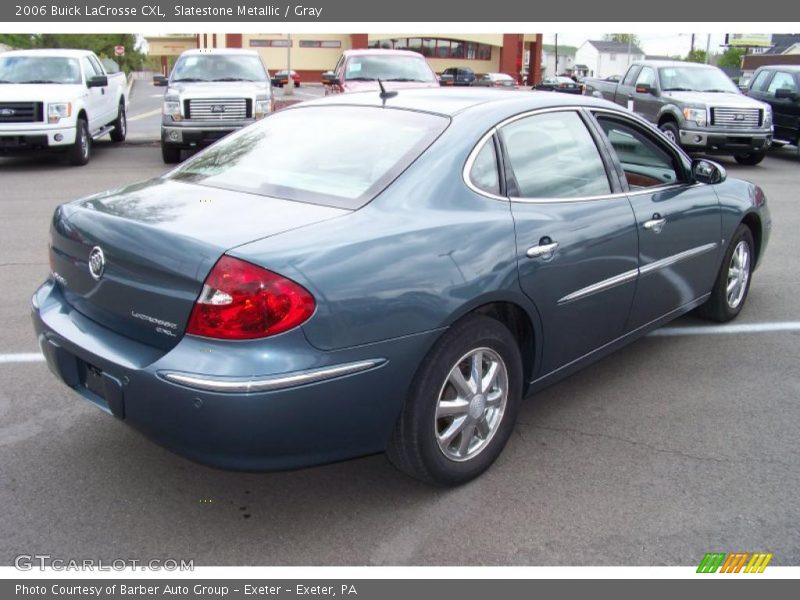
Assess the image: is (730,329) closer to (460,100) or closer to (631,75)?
(460,100)

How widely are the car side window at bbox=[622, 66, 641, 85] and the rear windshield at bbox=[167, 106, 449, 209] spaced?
1349 centimetres

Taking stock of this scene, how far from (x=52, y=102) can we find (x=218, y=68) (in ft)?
8.92

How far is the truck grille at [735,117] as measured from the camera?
14.0 m

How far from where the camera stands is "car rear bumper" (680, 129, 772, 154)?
14.0m

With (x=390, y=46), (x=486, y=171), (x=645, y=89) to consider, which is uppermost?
(x=390, y=46)

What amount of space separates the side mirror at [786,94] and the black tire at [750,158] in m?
1.61

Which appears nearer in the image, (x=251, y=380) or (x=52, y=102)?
(x=251, y=380)

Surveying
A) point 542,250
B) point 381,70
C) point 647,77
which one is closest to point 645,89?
point 647,77

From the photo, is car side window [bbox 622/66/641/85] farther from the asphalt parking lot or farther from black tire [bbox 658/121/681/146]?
the asphalt parking lot

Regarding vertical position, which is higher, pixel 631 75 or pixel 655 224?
pixel 631 75

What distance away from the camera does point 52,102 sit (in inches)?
492

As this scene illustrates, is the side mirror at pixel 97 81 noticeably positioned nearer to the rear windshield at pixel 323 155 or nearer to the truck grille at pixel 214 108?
the truck grille at pixel 214 108

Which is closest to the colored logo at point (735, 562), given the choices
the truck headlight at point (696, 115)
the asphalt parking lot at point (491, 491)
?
the asphalt parking lot at point (491, 491)

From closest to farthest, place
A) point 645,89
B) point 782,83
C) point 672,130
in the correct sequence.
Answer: point 672,130
point 645,89
point 782,83
